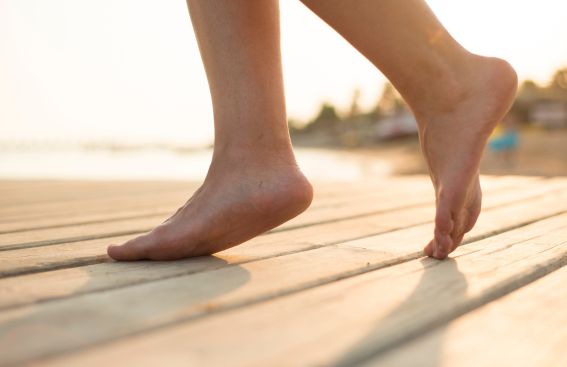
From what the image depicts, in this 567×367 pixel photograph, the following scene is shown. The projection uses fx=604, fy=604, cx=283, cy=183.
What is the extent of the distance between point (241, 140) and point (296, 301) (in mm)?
377

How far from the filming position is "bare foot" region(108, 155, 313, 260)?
0.93 m

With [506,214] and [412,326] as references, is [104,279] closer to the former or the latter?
[412,326]

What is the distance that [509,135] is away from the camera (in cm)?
1208

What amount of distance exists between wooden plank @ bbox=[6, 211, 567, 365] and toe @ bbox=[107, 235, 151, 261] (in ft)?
0.50

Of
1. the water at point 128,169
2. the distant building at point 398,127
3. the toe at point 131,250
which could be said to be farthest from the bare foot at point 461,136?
the distant building at point 398,127

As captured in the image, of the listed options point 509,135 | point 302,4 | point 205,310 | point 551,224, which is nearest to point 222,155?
point 302,4

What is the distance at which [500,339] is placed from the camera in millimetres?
569

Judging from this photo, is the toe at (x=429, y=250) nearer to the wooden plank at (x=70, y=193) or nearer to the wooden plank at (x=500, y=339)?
the wooden plank at (x=500, y=339)

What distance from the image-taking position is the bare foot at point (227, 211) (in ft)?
3.05

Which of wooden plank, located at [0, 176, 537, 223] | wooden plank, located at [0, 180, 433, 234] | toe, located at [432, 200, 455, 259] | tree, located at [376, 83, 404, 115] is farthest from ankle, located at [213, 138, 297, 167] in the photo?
tree, located at [376, 83, 404, 115]

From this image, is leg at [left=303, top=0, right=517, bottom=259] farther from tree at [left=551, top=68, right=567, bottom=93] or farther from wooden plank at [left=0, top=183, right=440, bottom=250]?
tree at [left=551, top=68, right=567, bottom=93]

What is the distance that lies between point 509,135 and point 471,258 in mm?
11953

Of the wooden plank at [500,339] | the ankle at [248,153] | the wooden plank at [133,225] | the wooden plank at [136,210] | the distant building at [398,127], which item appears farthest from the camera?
the distant building at [398,127]

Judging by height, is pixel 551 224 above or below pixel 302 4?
below
